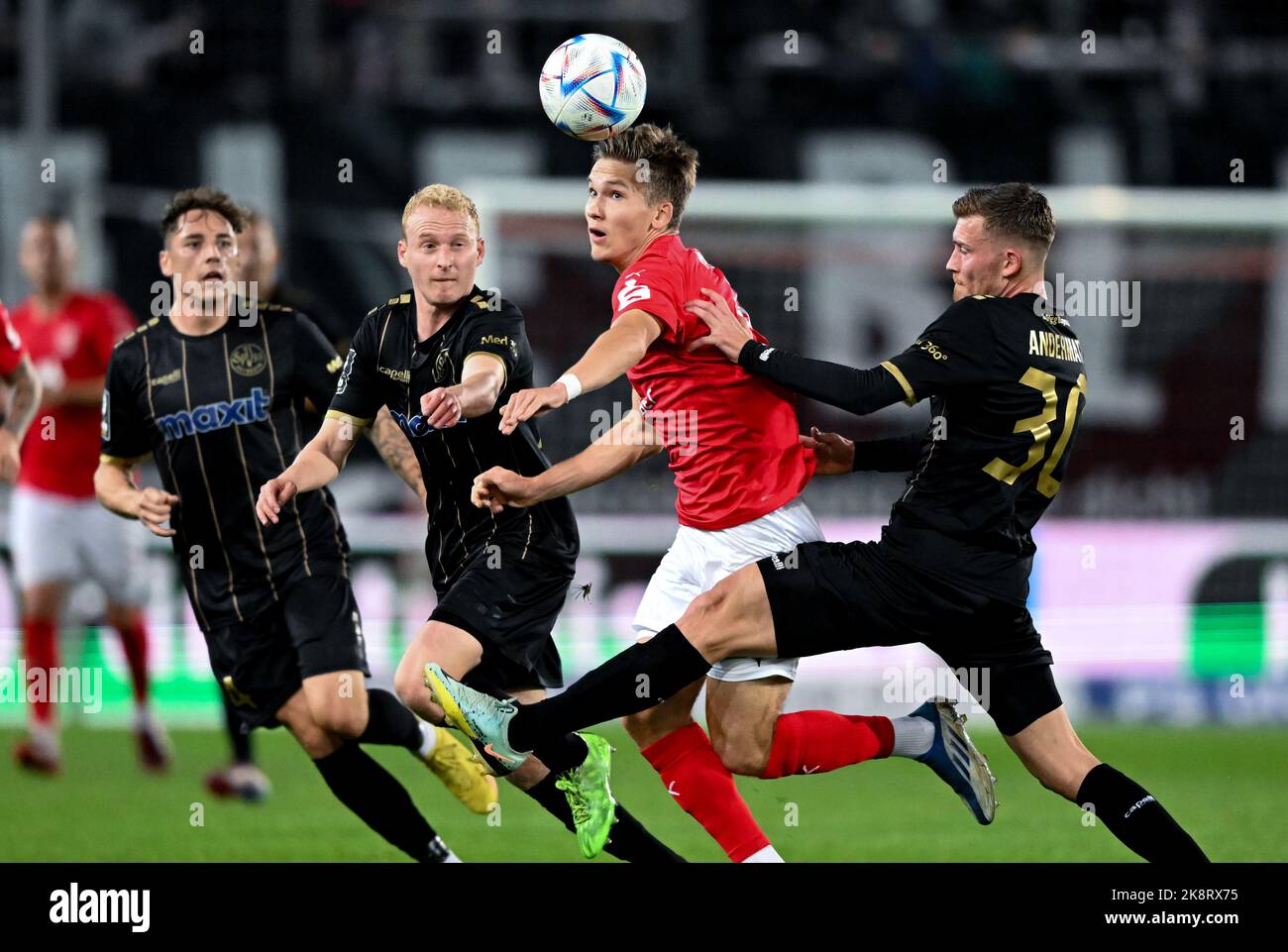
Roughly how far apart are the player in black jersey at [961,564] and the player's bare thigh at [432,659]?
0.69 ft

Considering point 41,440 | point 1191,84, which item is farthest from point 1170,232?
point 41,440

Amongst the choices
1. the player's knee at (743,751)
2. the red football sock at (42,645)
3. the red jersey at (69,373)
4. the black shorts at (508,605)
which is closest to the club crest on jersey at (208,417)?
the black shorts at (508,605)

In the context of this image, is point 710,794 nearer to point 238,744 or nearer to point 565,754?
point 565,754

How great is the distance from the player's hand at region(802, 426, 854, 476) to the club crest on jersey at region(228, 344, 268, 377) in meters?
1.93

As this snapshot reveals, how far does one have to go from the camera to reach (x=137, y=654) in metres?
9.22

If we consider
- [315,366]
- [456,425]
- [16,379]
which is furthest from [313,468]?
[16,379]

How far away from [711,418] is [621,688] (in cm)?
88

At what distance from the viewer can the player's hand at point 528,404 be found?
480 centimetres

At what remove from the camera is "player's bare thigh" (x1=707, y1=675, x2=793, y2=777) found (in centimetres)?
548

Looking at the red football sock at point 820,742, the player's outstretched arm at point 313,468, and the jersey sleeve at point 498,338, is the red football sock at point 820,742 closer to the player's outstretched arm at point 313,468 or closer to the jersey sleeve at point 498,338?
the jersey sleeve at point 498,338

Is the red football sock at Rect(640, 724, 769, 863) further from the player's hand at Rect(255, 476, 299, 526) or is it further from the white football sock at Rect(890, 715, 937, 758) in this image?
the player's hand at Rect(255, 476, 299, 526)

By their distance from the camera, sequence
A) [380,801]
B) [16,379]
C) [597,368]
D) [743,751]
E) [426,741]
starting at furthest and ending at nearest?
1. [16,379]
2. [426,741]
3. [380,801]
4. [743,751]
5. [597,368]

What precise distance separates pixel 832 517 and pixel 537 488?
7.33 m
